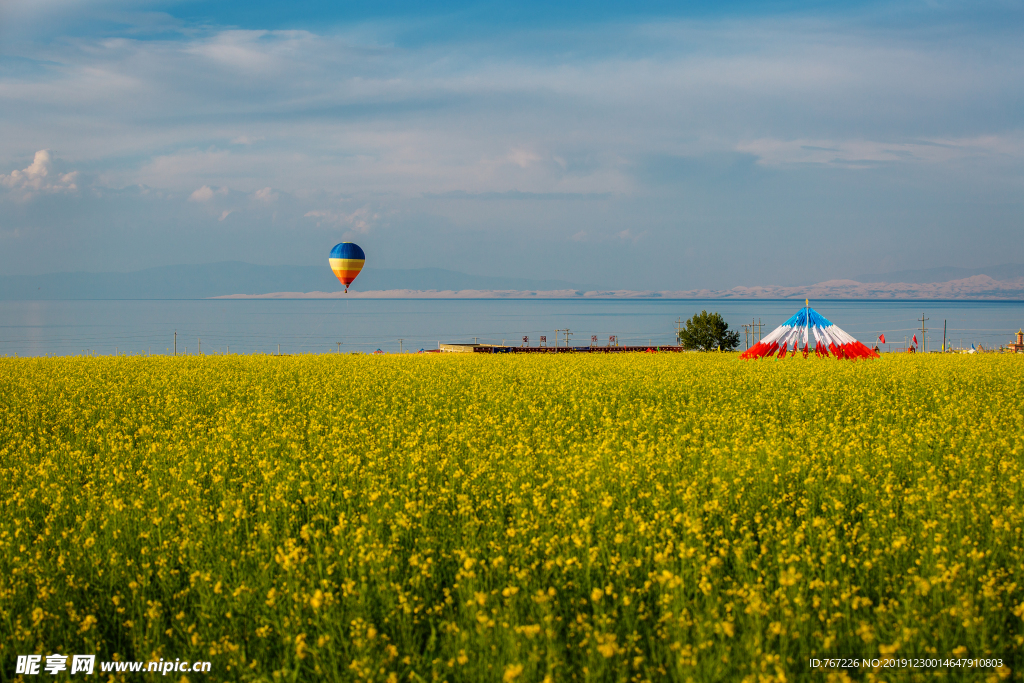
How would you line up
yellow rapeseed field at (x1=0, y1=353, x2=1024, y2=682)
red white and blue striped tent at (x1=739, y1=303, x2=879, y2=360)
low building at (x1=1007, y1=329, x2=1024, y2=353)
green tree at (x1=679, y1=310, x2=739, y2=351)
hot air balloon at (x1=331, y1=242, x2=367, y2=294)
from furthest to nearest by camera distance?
green tree at (x1=679, y1=310, x2=739, y2=351), hot air balloon at (x1=331, y1=242, x2=367, y2=294), low building at (x1=1007, y1=329, x2=1024, y2=353), red white and blue striped tent at (x1=739, y1=303, x2=879, y2=360), yellow rapeseed field at (x1=0, y1=353, x2=1024, y2=682)

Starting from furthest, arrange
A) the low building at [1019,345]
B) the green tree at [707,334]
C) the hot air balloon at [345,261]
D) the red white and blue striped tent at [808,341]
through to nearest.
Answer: the green tree at [707,334], the hot air balloon at [345,261], the low building at [1019,345], the red white and blue striped tent at [808,341]

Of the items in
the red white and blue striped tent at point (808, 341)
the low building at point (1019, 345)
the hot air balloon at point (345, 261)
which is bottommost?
the red white and blue striped tent at point (808, 341)

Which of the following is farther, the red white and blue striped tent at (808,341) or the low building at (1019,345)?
the low building at (1019,345)

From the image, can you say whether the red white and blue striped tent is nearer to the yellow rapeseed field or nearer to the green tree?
the yellow rapeseed field

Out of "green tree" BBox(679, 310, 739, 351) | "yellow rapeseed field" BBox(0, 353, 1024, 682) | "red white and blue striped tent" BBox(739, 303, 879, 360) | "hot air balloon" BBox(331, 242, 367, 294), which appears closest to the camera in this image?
"yellow rapeseed field" BBox(0, 353, 1024, 682)

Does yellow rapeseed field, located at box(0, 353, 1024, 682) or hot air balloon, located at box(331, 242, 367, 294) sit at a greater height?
hot air balloon, located at box(331, 242, 367, 294)

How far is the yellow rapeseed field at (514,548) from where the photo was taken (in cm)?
478

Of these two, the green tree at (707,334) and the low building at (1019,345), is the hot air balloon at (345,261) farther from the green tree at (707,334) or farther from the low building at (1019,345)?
the low building at (1019,345)

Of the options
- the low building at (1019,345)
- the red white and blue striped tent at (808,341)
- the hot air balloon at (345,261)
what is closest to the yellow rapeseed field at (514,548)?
the red white and blue striped tent at (808,341)

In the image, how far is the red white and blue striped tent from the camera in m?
33.2

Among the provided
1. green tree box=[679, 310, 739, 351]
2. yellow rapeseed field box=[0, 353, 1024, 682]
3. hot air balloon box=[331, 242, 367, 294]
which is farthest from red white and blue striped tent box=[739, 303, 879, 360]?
green tree box=[679, 310, 739, 351]

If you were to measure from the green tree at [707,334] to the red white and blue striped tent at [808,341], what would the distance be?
50.3 meters

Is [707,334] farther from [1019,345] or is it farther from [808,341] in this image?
[808,341]

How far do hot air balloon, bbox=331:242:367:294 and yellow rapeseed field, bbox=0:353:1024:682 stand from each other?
137 ft
